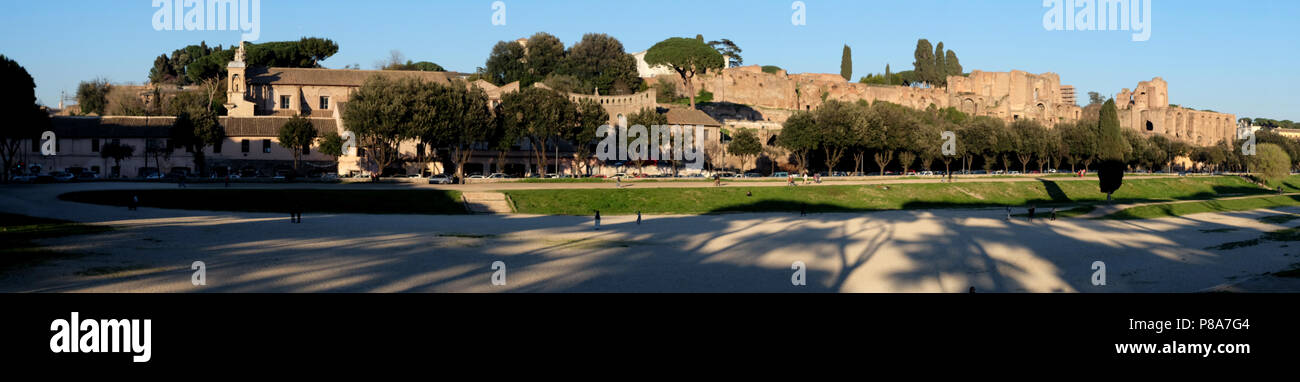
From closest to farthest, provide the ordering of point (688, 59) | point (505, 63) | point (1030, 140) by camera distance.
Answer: point (1030, 140) → point (505, 63) → point (688, 59)

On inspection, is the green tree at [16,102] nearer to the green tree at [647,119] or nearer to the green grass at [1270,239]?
the green tree at [647,119]

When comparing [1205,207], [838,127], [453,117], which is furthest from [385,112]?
[1205,207]

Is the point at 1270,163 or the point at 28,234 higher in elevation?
the point at 1270,163

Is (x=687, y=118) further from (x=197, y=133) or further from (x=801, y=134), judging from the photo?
(x=197, y=133)

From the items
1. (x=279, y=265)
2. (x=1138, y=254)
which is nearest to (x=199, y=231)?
(x=279, y=265)

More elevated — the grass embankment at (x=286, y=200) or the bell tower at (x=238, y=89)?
the bell tower at (x=238, y=89)

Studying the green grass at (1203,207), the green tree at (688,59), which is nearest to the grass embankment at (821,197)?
the green grass at (1203,207)

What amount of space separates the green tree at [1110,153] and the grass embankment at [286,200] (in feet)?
158

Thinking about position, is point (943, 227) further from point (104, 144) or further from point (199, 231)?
point (104, 144)

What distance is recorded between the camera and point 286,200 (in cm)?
4541

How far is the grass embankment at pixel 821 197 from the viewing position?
165ft

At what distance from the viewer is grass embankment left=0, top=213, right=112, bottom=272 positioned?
74.1ft

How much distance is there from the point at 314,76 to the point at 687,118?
40.1 meters
